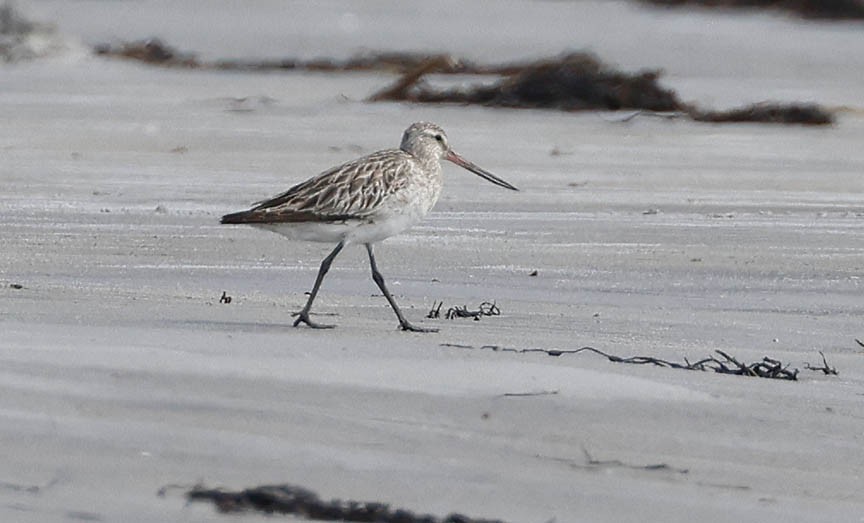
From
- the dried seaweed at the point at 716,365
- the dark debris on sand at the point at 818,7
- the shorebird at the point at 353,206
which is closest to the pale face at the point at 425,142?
the shorebird at the point at 353,206

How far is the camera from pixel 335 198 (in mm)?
7336

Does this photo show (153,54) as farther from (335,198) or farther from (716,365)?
(716,365)

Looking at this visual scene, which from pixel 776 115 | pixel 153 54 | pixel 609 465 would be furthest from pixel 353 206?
pixel 153 54

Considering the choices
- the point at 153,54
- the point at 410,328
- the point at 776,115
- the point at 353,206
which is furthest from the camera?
the point at 153,54

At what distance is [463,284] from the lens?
870 centimetres

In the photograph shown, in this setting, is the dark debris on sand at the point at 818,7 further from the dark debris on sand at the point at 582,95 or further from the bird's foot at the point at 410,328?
the bird's foot at the point at 410,328

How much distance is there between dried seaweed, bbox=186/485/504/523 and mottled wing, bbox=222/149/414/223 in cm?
261

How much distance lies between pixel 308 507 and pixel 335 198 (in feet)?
9.30

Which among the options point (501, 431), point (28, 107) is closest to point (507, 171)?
point (28, 107)

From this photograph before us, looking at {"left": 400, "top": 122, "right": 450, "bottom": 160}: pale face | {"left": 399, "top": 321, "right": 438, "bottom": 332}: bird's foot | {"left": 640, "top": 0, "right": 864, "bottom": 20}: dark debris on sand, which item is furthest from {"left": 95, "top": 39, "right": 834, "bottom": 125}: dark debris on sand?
{"left": 640, "top": 0, "right": 864, "bottom": 20}: dark debris on sand

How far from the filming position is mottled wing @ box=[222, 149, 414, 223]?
729 centimetres

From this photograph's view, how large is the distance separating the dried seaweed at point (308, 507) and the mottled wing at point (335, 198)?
2.61 m

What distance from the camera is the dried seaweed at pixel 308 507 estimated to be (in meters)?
4.58

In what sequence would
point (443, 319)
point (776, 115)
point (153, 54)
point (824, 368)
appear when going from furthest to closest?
point (153, 54) < point (776, 115) < point (443, 319) < point (824, 368)
